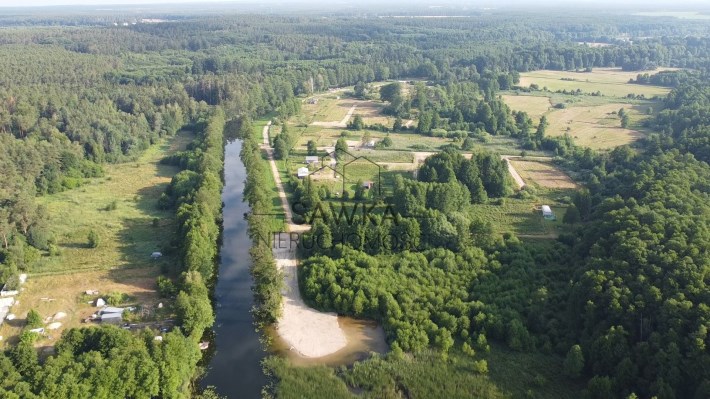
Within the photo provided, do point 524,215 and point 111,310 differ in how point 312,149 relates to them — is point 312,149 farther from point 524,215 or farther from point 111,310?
point 111,310

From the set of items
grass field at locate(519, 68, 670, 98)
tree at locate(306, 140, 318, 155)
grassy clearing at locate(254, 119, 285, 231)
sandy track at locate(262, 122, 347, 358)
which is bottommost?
sandy track at locate(262, 122, 347, 358)

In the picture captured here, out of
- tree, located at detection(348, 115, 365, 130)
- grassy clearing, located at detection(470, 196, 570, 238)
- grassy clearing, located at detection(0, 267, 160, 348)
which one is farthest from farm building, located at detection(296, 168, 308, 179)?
tree, located at detection(348, 115, 365, 130)

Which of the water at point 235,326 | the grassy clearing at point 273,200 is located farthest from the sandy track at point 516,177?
Answer: the water at point 235,326

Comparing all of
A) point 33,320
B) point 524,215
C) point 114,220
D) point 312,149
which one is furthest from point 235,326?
point 312,149

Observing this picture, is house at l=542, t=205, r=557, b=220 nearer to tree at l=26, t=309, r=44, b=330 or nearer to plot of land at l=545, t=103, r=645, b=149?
plot of land at l=545, t=103, r=645, b=149

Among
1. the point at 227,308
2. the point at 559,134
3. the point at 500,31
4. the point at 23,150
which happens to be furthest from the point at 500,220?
the point at 500,31
